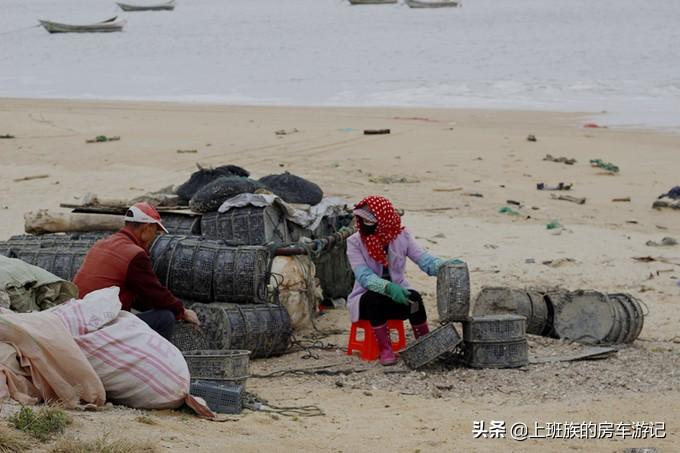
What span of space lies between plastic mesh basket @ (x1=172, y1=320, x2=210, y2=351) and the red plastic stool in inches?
39.4

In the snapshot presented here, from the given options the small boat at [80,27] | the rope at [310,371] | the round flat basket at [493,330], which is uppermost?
the round flat basket at [493,330]

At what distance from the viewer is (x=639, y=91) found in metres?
27.8

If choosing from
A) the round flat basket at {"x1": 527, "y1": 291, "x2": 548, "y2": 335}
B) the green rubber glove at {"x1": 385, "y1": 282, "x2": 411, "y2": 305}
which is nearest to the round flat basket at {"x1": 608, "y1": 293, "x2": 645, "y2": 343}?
the round flat basket at {"x1": 527, "y1": 291, "x2": 548, "y2": 335}

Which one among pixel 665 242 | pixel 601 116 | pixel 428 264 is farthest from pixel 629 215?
pixel 601 116

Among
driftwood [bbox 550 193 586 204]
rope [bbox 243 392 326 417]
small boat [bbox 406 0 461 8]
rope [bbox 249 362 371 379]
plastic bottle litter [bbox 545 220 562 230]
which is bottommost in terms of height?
small boat [bbox 406 0 461 8]

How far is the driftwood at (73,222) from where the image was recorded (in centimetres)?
821

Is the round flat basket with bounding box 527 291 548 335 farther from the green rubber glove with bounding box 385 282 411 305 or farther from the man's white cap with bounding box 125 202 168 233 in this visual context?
the man's white cap with bounding box 125 202 168 233

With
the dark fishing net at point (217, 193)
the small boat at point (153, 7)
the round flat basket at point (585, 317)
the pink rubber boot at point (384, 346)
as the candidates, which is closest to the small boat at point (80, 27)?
the small boat at point (153, 7)

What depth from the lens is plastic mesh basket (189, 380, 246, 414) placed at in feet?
18.1

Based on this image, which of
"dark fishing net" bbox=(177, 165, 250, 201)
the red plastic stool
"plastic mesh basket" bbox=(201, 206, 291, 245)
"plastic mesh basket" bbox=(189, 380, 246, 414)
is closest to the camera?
"plastic mesh basket" bbox=(189, 380, 246, 414)

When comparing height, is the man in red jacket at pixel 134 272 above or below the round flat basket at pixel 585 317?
above

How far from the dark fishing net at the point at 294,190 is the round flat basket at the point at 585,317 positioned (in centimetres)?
218

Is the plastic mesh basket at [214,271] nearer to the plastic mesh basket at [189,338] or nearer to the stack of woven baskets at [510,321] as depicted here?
the plastic mesh basket at [189,338]

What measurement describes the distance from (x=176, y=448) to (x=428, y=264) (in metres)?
2.92
